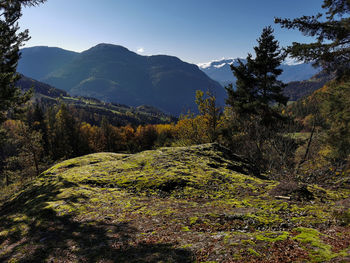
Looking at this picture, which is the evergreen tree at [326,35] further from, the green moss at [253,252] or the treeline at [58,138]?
the treeline at [58,138]

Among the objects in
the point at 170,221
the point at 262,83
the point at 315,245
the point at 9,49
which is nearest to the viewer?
the point at 315,245

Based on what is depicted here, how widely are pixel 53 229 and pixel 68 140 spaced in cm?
5932

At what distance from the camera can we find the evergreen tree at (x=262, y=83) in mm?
23798

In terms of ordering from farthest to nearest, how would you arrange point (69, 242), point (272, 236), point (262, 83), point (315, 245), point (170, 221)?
point (262, 83)
point (170, 221)
point (69, 242)
point (272, 236)
point (315, 245)

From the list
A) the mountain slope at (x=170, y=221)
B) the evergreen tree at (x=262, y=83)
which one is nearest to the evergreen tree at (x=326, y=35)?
the mountain slope at (x=170, y=221)

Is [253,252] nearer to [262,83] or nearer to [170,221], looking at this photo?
[170,221]

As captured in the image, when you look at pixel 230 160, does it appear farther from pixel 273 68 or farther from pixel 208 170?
pixel 273 68

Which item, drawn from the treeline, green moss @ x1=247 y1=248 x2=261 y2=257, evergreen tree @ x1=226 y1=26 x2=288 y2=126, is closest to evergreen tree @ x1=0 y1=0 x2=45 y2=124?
the treeline

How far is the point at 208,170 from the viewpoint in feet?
39.0

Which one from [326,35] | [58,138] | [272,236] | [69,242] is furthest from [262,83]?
[58,138]

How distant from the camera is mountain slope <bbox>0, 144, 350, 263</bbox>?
4624mm

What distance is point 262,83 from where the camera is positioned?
2483 centimetres

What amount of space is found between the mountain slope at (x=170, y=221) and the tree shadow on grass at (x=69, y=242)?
0.10 feet

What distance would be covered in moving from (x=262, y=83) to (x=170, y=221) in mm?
23719
